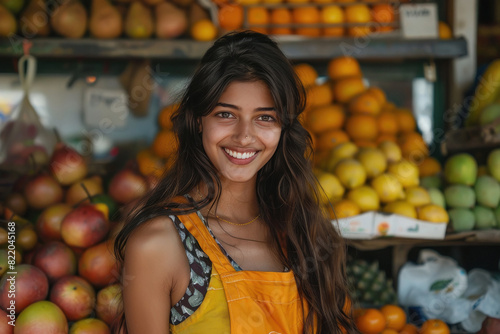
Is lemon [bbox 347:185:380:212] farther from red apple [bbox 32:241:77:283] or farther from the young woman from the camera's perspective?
red apple [bbox 32:241:77:283]

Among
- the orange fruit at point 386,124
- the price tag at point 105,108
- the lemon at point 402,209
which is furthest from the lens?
the price tag at point 105,108

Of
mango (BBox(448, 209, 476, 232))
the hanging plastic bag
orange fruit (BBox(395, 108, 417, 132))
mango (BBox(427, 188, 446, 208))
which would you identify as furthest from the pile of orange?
the hanging plastic bag

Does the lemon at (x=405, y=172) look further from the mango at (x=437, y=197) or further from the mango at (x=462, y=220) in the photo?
the mango at (x=462, y=220)

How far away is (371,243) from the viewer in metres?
2.49

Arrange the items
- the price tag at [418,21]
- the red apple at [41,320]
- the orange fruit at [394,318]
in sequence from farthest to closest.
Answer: the price tag at [418,21], the orange fruit at [394,318], the red apple at [41,320]

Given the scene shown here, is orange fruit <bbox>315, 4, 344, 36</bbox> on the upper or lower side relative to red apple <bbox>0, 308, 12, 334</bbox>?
upper

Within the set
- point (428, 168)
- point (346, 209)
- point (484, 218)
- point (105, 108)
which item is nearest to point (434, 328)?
point (346, 209)

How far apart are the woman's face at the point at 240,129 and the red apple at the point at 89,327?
774 mm

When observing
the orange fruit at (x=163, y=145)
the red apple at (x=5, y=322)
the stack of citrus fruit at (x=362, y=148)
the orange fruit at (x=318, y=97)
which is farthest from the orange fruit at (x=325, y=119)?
the red apple at (x=5, y=322)

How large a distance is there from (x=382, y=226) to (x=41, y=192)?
161 cm

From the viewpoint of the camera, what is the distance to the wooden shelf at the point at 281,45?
108 inches

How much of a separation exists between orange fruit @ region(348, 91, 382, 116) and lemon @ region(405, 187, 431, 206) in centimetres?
A: 56

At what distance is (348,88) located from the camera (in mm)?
3033

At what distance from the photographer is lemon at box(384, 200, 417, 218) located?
8.00ft
